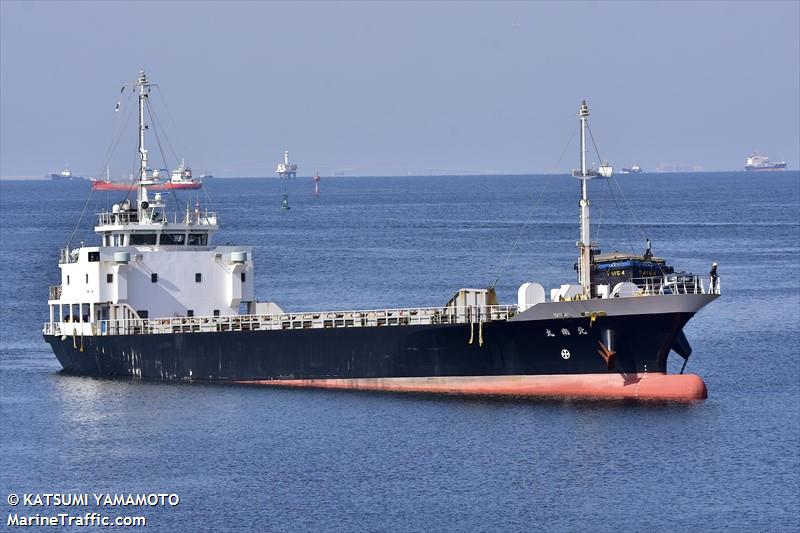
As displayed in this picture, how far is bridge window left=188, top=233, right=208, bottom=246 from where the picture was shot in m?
66.9

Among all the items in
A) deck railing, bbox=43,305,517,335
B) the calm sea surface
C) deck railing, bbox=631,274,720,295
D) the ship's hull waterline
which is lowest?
the calm sea surface

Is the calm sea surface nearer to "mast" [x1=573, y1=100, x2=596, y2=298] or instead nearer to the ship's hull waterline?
the ship's hull waterline

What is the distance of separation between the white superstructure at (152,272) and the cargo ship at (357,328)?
6cm

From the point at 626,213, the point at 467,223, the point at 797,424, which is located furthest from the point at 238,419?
the point at 626,213

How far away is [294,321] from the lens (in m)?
62.0

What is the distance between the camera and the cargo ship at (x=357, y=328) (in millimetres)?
56156

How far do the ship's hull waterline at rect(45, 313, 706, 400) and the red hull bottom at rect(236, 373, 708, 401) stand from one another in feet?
0.11

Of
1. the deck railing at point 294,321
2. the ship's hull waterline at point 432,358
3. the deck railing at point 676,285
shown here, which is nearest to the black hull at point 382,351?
the ship's hull waterline at point 432,358

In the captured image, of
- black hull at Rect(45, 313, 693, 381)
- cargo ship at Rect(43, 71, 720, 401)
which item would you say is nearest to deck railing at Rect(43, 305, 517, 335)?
cargo ship at Rect(43, 71, 720, 401)

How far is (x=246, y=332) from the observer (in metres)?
62.1

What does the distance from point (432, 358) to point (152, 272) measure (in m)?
13.1

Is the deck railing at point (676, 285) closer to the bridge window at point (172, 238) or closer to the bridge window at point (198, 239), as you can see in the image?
the bridge window at point (198, 239)

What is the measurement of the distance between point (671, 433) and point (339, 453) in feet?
33.1

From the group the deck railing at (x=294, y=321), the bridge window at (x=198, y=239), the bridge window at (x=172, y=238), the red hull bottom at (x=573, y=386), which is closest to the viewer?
the red hull bottom at (x=573, y=386)
